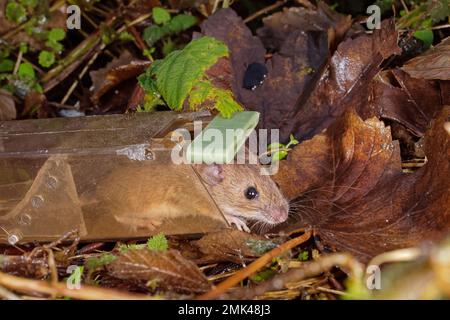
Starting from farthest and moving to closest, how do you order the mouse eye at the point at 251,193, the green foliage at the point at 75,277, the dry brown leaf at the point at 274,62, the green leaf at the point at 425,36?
the green leaf at the point at 425,36, the dry brown leaf at the point at 274,62, the mouse eye at the point at 251,193, the green foliage at the point at 75,277

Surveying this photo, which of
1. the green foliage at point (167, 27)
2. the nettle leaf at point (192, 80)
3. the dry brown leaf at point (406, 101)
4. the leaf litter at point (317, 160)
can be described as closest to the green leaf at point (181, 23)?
the green foliage at point (167, 27)

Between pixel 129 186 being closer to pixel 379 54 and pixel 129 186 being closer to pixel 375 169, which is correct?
pixel 375 169

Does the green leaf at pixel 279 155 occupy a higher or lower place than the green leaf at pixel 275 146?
lower

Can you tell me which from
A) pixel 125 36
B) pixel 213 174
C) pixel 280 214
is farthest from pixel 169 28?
pixel 280 214

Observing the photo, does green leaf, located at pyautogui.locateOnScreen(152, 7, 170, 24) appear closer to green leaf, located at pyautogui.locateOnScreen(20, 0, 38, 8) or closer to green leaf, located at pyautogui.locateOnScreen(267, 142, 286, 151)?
green leaf, located at pyautogui.locateOnScreen(20, 0, 38, 8)

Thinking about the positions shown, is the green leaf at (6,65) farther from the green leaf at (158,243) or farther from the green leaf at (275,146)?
the green leaf at (158,243)

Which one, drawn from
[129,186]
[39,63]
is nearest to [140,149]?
[129,186]

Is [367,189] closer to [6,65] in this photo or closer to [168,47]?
[168,47]
